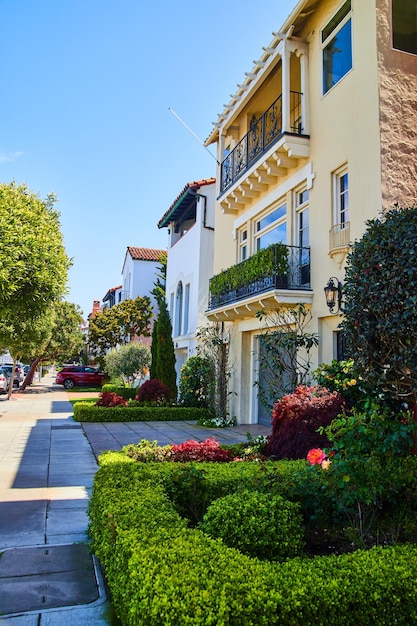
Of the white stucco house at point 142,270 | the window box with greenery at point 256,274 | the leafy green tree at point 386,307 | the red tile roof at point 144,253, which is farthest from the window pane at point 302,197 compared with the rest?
the red tile roof at point 144,253

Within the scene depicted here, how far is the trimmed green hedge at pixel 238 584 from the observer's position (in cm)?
237

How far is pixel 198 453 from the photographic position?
7105mm

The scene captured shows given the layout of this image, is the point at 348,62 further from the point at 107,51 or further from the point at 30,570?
the point at 30,570

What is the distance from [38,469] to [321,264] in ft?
23.0

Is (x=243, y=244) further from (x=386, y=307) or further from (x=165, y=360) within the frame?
(x=386, y=307)

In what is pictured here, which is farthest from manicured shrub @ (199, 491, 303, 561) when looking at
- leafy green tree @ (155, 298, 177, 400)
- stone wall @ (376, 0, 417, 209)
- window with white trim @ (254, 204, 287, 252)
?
leafy green tree @ (155, 298, 177, 400)

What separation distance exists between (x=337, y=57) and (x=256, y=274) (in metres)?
5.28

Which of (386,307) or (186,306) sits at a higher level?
(186,306)

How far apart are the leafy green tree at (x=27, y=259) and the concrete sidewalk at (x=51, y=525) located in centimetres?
312

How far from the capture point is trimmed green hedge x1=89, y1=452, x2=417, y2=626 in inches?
93.2

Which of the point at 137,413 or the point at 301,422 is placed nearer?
the point at 301,422

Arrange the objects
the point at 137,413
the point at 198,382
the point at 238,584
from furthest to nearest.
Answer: the point at 198,382, the point at 137,413, the point at 238,584

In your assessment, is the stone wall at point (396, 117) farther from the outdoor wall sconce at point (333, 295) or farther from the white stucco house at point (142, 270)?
the white stucco house at point (142, 270)

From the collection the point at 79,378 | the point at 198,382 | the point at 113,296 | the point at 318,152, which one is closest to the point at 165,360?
the point at 198,382
